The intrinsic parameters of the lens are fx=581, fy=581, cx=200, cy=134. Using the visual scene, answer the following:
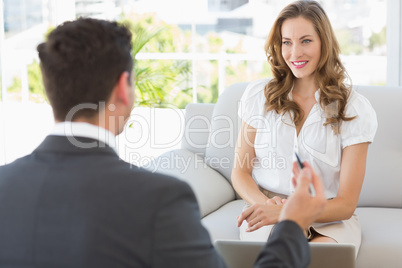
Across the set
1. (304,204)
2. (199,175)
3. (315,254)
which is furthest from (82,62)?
(199,175)

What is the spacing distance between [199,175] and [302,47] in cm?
78

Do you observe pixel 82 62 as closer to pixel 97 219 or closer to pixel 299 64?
pixel 97 219

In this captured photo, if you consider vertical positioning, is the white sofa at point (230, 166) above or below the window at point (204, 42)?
below

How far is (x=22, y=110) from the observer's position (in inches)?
217

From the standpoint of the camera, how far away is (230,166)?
2801mm

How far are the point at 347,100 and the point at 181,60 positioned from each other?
2830 mm

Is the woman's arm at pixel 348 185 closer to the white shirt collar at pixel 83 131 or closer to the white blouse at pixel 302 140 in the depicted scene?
the white blouse at pixel 302 140

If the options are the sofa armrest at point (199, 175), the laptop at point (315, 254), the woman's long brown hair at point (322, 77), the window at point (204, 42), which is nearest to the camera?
the laptop at point (315, 254)

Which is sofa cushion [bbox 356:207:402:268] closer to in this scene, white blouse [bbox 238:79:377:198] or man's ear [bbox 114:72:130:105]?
white blouse [bbox 238:79:377:198]

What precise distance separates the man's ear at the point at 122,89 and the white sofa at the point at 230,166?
4.23 feet

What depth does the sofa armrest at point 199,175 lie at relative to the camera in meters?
2.58

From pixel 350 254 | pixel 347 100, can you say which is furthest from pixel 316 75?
pixel 350 254

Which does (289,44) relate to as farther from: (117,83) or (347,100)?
(117,83)

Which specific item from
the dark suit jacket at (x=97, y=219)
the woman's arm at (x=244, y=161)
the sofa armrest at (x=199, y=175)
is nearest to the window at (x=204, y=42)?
the sofa armrest at (x=199, y=175)
